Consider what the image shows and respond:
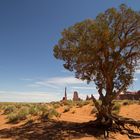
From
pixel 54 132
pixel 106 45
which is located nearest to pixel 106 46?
pixel 106 45

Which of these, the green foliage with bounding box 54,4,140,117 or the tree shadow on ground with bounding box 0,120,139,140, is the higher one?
the green foliage with bounding box 54,4,140,117

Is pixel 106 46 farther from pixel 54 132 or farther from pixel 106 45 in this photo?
pixel 54 132

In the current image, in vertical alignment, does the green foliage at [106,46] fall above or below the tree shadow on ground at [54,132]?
above

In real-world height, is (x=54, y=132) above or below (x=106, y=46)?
below

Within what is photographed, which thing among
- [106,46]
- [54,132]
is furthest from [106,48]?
[54,132]

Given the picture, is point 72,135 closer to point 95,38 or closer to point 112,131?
point 112,131

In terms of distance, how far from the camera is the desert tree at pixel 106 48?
16297mm

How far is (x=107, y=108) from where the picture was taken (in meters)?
16.9

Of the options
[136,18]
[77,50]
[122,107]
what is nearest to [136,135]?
[77,50]

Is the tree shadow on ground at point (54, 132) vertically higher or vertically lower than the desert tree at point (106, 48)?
lower

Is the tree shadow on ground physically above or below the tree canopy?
below

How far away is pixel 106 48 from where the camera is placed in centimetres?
1667

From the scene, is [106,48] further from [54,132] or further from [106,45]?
[54,132]

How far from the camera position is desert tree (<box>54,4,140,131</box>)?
53.5ft
